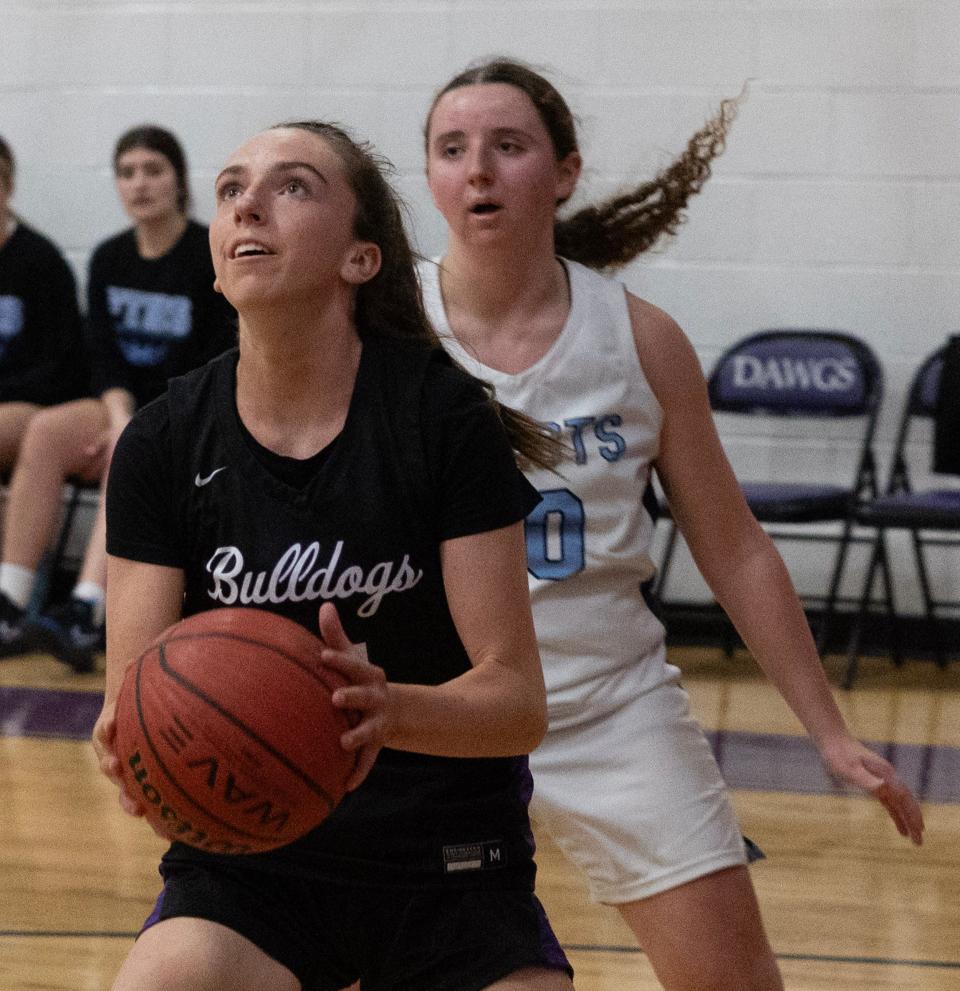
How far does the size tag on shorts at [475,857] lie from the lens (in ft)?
6.04

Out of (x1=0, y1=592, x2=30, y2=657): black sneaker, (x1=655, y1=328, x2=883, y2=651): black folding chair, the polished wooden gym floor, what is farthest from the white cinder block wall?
(x1=0, y1=592, x2=30, y2=657): black sneaker

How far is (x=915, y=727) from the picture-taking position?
4.80m

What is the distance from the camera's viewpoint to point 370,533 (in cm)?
178

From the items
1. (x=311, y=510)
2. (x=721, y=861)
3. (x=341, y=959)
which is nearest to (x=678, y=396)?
(x=721, y=861)

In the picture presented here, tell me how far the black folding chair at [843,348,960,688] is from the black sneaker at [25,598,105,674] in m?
2.38

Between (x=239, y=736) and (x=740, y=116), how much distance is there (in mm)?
4753

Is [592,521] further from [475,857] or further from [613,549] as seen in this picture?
[475,857]

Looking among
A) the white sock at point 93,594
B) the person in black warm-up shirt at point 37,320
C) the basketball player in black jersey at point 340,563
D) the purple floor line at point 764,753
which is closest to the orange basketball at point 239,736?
the basketball player in black jersey at point 340,563

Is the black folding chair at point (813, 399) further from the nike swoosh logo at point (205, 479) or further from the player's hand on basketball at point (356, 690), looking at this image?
the player's hand on basketball at point (356, 690)

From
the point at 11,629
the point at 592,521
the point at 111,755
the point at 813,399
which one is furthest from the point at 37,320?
the point at 111,755

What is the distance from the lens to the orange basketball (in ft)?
4.96

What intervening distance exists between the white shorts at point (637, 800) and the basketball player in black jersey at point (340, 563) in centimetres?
41

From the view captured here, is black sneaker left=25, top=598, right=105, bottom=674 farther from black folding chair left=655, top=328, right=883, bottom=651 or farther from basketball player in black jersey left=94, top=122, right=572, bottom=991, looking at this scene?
basketball player in black jersey left=94, top=122, right=572, bottom=991

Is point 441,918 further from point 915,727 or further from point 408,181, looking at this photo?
point 408,181
